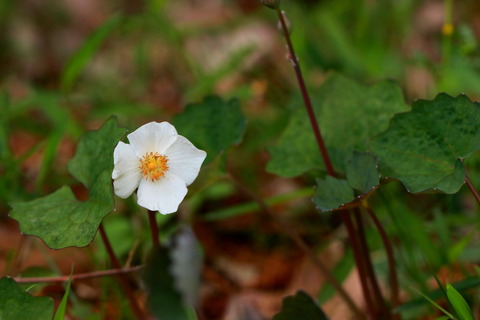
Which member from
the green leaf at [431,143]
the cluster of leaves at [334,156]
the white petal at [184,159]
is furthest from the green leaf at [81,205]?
the green leaf at [431,143]

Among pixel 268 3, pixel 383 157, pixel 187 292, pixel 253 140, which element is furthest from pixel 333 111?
pixel 253 140

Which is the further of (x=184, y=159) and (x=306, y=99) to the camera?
(x=306, y=99)

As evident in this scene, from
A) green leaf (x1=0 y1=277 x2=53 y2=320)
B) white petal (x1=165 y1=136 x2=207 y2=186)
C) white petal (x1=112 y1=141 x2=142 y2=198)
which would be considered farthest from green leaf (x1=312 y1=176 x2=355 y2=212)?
green leaf (x1=0 y1=277 x2=53 y2=320)

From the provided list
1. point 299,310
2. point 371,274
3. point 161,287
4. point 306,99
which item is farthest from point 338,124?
point 161,287

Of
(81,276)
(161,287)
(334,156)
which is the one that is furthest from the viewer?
(334,156)

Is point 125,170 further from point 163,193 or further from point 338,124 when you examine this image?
point 338,124

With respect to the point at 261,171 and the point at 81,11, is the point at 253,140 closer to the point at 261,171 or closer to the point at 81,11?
the point at 261,171
